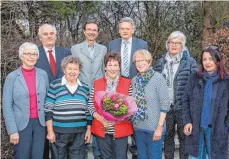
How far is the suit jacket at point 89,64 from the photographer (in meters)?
4.61

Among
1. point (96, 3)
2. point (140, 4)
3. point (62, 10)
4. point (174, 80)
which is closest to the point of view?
point (174, 80)

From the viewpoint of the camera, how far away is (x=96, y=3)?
45.2 feet

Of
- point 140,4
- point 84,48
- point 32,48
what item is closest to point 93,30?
point 84,48

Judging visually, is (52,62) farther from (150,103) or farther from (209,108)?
(209,108)

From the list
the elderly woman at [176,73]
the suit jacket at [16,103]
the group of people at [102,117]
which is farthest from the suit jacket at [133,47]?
the suit jacket at [16,103]

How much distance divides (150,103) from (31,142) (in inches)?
59.0

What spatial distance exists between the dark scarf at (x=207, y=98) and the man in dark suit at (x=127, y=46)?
1.18 m

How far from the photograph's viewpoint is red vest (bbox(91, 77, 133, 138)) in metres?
3.91

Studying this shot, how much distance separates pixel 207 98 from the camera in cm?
377

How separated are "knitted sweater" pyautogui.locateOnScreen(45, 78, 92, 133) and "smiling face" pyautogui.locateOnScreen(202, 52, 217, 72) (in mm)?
1482

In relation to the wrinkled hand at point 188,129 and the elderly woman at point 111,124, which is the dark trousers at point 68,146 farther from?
the wrinkled hand at point 188,129

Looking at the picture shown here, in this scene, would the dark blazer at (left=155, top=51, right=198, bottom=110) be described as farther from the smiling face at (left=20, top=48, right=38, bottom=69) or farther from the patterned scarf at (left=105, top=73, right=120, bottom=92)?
the smiling face at (left=20, top=48, right=38, bottom=69)

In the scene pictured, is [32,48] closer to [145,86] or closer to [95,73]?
[95,73]

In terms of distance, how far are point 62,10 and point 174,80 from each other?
787cm
